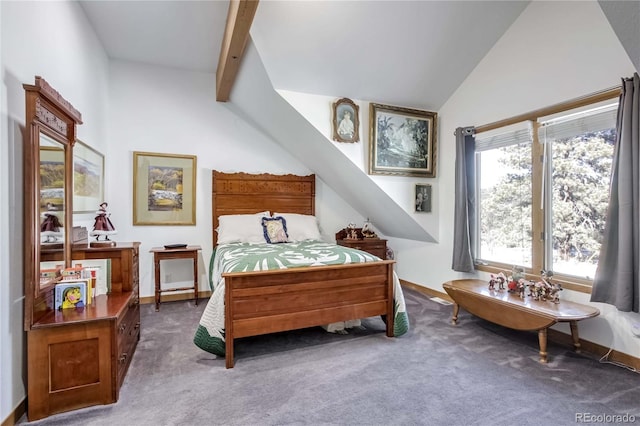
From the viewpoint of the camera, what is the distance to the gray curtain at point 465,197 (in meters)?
3.56

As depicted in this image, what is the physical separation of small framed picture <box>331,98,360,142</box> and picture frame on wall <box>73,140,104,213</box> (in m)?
2.42

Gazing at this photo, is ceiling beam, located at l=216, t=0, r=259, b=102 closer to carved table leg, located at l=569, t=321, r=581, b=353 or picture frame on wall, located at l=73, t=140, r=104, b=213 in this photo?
picture frame on wall, located at l=73, t=140, r=104, b=213

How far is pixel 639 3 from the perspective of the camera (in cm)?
121

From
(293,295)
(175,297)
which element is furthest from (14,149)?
(175,297)

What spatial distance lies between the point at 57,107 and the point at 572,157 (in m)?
3.95

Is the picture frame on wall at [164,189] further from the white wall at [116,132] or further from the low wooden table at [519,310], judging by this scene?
the low wooden table at [519,310]

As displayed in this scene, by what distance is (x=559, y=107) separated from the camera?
2.78 meters

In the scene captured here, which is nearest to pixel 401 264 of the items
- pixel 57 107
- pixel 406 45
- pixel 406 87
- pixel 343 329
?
pixel 343 329

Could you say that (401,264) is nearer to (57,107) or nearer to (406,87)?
(406,87)

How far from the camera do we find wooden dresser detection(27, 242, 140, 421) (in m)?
1.70

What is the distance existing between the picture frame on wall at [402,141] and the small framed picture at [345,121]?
19 cm

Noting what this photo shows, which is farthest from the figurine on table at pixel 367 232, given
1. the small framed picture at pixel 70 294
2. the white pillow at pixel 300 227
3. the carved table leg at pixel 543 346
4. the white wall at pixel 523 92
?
the small framed picture at pixel 70 294

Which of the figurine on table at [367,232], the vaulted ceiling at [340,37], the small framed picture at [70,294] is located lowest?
the small framed picture at [70,294]

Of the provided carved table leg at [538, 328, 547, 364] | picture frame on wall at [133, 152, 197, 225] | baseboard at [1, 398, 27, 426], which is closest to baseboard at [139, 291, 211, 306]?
picture frame on wall at [133, 152, 197, 225]
